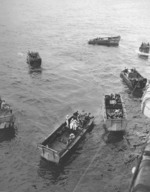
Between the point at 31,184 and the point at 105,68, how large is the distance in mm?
35902

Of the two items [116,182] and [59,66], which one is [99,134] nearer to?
[116,182]

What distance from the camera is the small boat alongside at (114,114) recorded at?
28.1 metres

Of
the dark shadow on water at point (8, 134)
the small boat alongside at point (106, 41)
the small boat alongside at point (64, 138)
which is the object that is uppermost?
the small boat alongside at point (106, 41)

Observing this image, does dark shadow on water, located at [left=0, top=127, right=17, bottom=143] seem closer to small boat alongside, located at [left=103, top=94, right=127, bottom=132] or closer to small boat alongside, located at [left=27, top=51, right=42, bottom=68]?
small boat alongside, located at [left=103, top=94, right=127, bottom=132]

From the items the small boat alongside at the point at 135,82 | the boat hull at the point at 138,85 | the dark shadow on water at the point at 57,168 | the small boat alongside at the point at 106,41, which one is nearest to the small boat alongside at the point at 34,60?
the small boat alongside at the point at 135,82

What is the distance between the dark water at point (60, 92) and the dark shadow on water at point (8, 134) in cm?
23

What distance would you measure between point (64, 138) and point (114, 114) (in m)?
6.83

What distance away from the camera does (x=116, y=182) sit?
23109 mm

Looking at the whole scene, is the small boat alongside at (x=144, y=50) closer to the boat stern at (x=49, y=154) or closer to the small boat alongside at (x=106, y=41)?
the small boat alongside at (x=106, y=41)

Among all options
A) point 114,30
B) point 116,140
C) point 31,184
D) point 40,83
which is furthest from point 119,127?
point 114,30

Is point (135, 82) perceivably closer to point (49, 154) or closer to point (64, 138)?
point (64, 138)

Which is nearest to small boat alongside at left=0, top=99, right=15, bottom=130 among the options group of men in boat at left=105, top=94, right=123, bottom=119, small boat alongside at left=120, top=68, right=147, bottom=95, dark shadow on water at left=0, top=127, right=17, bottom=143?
dark shadow on water at left=0, top=127, right=17, bottom=143

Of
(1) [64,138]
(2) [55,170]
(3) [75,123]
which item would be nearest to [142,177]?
(2) [55,170]

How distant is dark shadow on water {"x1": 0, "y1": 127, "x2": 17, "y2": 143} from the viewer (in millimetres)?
28453
